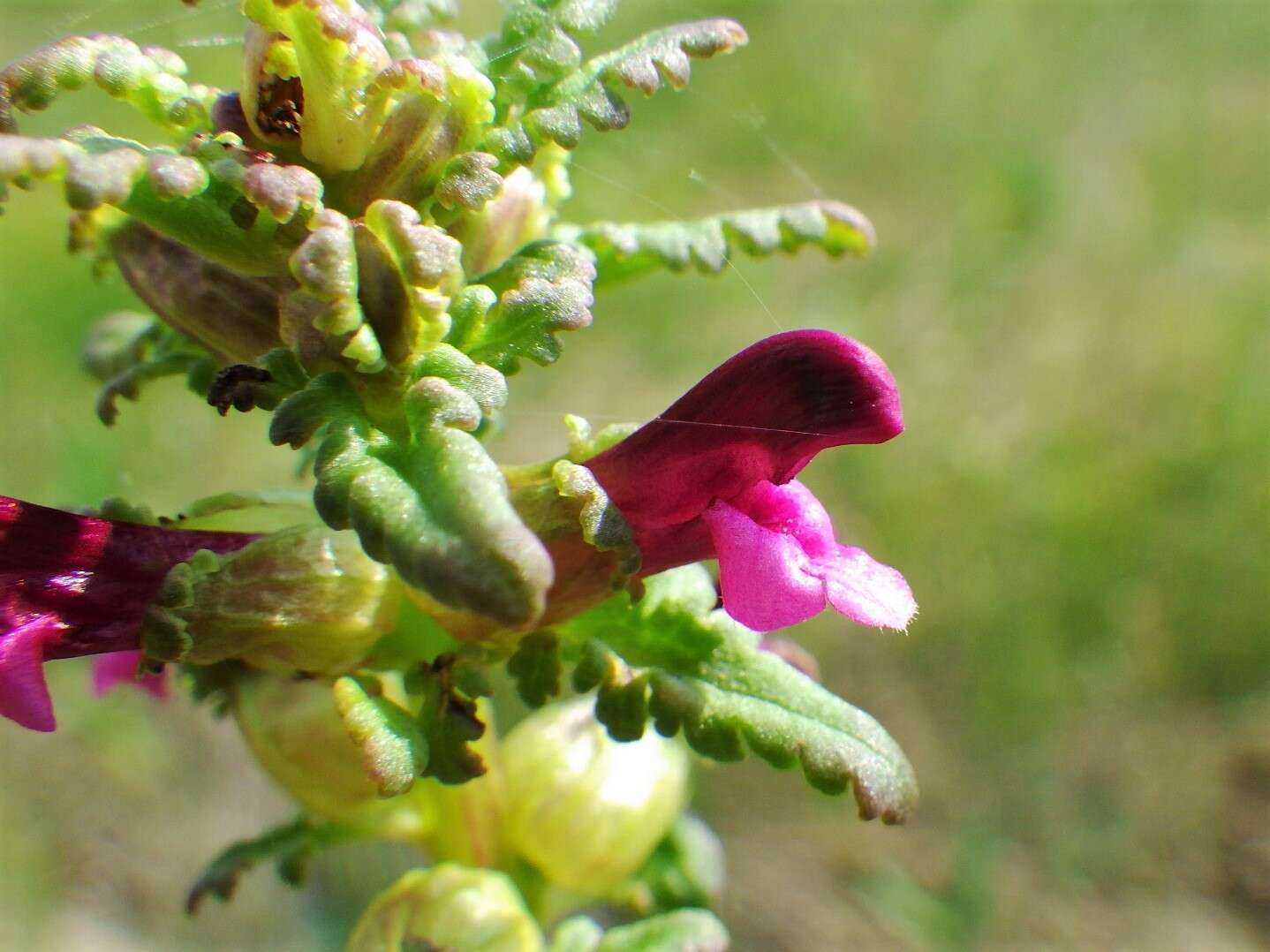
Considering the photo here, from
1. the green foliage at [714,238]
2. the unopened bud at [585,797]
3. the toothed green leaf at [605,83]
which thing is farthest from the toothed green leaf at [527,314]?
the unopened bud at [585,797]

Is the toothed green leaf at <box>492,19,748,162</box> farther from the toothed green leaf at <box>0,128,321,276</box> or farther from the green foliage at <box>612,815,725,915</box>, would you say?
the green foliage at <box>612,815,725,915</box>

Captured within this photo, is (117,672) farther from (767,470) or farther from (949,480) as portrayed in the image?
(949,480)

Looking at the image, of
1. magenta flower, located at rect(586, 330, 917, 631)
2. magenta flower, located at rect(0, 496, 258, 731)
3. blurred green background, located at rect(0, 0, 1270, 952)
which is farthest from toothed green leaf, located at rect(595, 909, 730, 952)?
blurred green background, located at rect(0, 0, 1270, 952)

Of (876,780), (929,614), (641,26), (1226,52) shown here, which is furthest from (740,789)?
(1226,52)

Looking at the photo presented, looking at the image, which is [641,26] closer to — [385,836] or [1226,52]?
[1226,52]

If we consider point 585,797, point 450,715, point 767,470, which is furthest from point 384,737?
point 585,797

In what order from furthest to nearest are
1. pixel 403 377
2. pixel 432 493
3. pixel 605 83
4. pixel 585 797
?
pixel 585 797 → pixel 605 83 → pixel 403 377 → pixel 432 493
